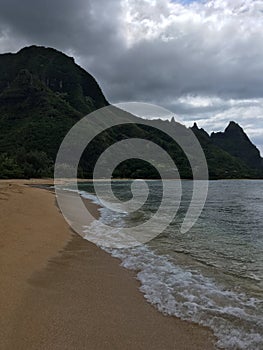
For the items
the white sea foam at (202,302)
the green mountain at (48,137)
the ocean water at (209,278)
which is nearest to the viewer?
the white sea foam at (202,302)

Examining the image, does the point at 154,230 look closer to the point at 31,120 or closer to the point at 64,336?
the point at 64,336

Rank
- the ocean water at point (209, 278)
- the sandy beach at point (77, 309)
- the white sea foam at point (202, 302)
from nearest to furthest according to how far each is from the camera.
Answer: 1. the sandy beach at point (77, 309)
2. the white sea foam at point (202, 302)
3. the ocean water at point (209, 278)

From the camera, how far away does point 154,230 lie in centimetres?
1274

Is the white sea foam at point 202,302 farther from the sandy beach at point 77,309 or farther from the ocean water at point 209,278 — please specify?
the sandy beach at point 77,309

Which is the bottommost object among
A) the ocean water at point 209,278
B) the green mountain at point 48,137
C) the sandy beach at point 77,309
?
the ocean water at point 209,278

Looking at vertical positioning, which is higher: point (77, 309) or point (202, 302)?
point (77, 309)

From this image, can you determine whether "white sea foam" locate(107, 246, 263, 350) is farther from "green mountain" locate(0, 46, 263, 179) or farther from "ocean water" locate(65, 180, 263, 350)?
"green mountain" locate(0, 46, 263, 179)

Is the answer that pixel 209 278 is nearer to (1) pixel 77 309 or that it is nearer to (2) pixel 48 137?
(1) pixel 77 309

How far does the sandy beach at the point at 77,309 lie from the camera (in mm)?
3830

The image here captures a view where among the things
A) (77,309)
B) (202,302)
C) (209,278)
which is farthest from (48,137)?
(77,309)

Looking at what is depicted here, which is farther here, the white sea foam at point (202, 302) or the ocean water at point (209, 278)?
the ocean water at point (209, 278)

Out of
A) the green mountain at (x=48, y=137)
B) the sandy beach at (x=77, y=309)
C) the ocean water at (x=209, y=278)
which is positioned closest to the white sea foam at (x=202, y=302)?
the ocean water at (x=209, y=278)

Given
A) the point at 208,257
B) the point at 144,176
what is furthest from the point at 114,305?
the point at 144,176

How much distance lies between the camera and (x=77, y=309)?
4.72 metres
